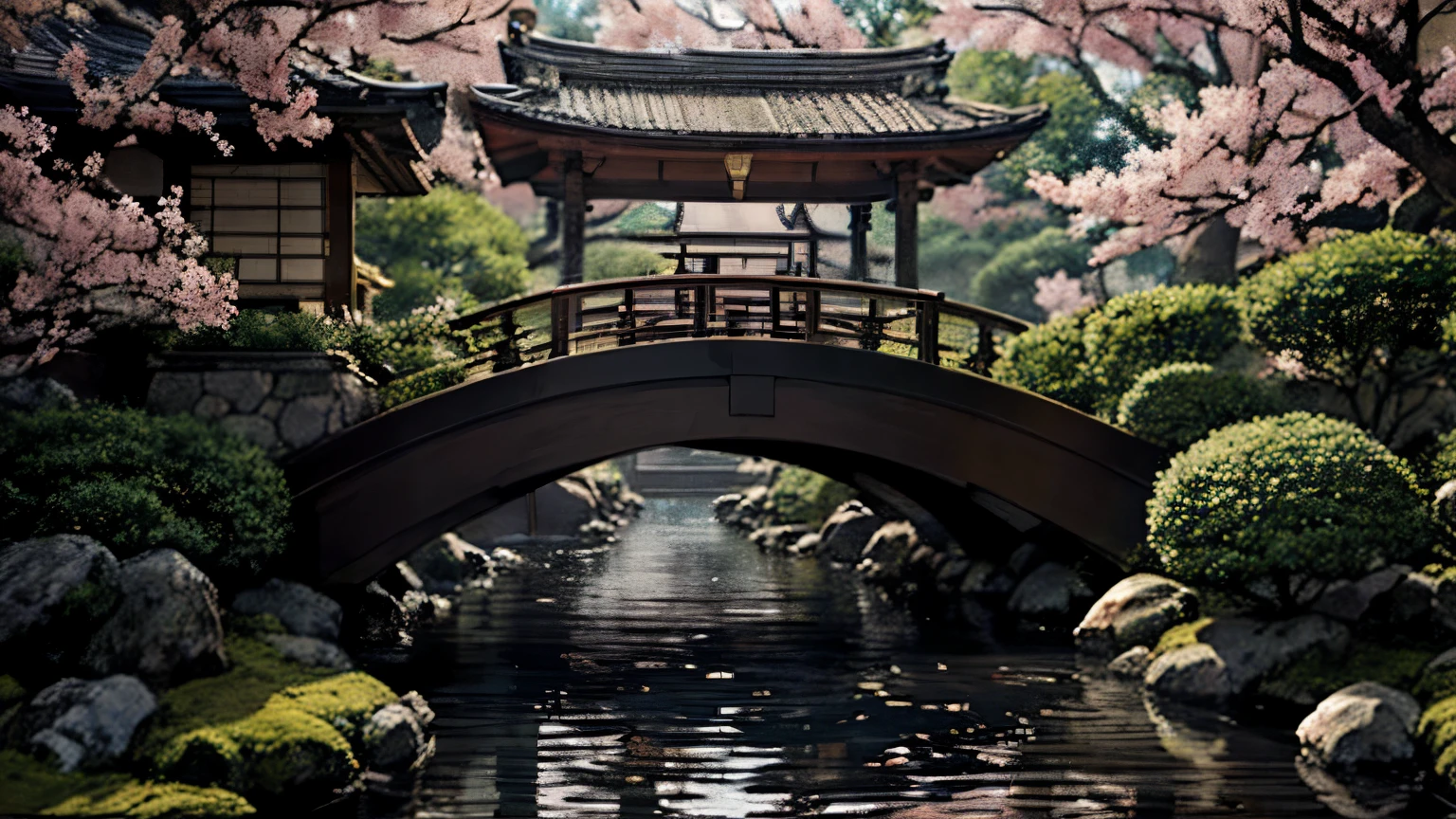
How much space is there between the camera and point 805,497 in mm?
38531

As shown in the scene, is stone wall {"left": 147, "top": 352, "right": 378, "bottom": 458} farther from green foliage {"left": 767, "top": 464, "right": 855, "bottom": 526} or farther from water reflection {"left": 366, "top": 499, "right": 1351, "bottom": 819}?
green foliage {"left": 767, "top": 464, "right": 855, "bottom": 526}

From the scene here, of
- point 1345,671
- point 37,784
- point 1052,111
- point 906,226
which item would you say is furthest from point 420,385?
point 1052,111

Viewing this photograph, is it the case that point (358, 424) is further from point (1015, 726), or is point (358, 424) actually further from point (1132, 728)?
point (1132, 728)

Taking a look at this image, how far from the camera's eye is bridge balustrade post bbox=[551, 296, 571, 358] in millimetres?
19672

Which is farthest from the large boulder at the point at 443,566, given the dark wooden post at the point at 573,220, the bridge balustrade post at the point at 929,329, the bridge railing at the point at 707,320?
the bridge balustrade post at the point at 929,329

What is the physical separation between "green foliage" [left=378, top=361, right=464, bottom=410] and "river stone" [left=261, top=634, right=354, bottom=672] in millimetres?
4390

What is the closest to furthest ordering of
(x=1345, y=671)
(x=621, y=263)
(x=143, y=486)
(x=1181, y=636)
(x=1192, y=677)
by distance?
(x=143, y=486)
(x=1345, y=671)
(x=1192, y=677)
(x=1181, y=636)
(x=621, y=263)

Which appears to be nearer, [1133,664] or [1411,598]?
[1411,598]

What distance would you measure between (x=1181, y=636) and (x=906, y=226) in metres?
10.5

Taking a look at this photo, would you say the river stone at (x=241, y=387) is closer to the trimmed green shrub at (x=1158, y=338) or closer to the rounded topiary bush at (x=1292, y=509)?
the rounded topiary bush at (x=1292, y=509)

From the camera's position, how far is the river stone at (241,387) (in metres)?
19.0

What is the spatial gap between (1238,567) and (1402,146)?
698 centimetres

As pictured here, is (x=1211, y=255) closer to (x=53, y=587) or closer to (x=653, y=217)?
(x=653, y=217)

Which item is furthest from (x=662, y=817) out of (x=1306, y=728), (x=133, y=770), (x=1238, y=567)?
(x=1238, y=567)
